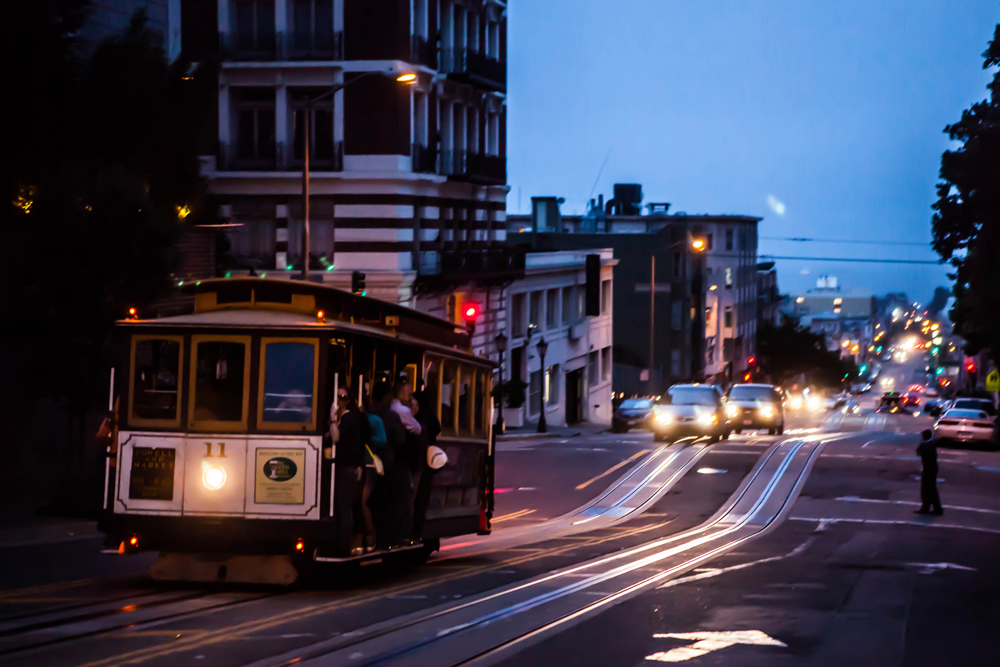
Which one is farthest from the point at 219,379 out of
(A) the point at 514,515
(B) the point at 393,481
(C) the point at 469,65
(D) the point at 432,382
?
(C) the point at 469,65

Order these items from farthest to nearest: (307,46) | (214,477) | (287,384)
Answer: (307,46), (287,384), (214,477)

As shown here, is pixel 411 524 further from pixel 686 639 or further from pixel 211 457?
pixel 686 639

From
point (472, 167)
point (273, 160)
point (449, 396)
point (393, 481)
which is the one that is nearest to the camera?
point (393, 481)

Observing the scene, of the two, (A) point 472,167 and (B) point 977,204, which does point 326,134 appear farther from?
(B) point 977,204

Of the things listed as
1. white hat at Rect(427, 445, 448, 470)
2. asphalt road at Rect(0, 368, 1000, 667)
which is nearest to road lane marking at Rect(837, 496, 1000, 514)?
asphalt road at Rect(0, 368, 1000, 667)

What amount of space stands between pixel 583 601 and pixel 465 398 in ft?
13.3

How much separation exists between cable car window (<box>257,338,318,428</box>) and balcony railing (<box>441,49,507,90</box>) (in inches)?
1280

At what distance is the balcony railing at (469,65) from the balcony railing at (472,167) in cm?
265

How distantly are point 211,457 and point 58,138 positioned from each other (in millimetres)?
7784

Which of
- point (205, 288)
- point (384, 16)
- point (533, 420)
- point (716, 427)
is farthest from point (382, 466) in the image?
point (533, 420)

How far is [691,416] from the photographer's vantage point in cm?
3528

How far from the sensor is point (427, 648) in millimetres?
9305

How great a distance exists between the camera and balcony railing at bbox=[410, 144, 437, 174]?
40750 millimetres

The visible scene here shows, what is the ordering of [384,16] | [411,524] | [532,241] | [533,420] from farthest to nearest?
1. [532,241]
2. [533,420]
3. [384,16]
4. [411,524]
